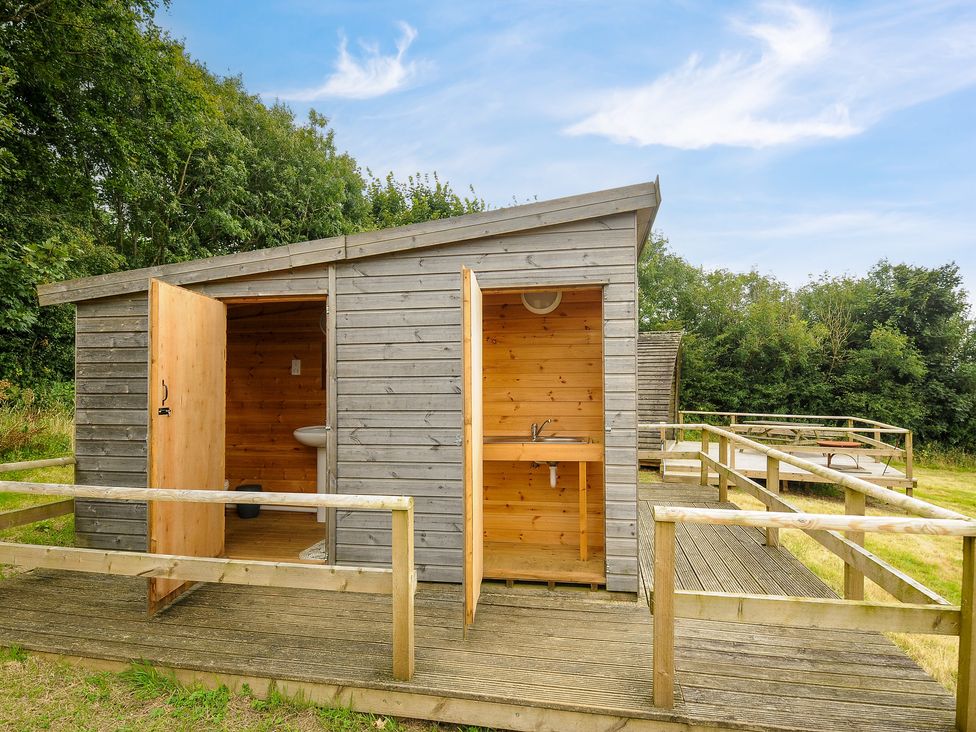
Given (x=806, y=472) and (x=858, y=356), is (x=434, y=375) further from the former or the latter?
(x=858, y=356)

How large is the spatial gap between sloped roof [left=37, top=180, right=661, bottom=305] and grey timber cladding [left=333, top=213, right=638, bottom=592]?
99 millimetres

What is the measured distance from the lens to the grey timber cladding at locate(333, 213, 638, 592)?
3.42 metres

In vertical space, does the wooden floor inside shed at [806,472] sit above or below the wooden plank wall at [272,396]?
below

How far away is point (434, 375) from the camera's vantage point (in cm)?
366

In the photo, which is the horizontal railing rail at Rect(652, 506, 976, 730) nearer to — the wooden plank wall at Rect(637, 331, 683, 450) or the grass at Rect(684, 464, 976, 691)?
the grass at Rect(684, 464, 976, 691)

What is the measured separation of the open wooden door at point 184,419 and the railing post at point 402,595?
175 centimetres

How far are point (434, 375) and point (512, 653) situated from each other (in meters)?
1.88

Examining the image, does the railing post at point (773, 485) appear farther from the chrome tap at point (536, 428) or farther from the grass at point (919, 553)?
the chrome tap at point (536, 428)

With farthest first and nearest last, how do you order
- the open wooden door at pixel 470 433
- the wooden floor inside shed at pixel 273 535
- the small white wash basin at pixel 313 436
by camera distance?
the small white wash basin at pixel 313 436, the wooden floor inside shed at pixel 273 535, the open wooden door at pixel 470 433

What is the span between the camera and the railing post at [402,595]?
232 centimetres

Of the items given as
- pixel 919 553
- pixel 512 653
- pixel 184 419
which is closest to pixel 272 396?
pixel 184 419

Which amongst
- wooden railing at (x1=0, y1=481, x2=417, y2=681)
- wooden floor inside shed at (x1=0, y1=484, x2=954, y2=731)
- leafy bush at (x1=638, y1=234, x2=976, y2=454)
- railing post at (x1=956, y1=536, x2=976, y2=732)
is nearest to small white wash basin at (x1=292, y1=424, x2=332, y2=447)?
wooden floor inside shed at (x1=0, y1=484, x2=954, y2=731)

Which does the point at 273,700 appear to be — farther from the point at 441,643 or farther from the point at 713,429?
the point at 713,429

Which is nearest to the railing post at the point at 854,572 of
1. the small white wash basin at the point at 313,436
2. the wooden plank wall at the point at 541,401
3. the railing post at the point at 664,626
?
the railing post at the point at 664,626
